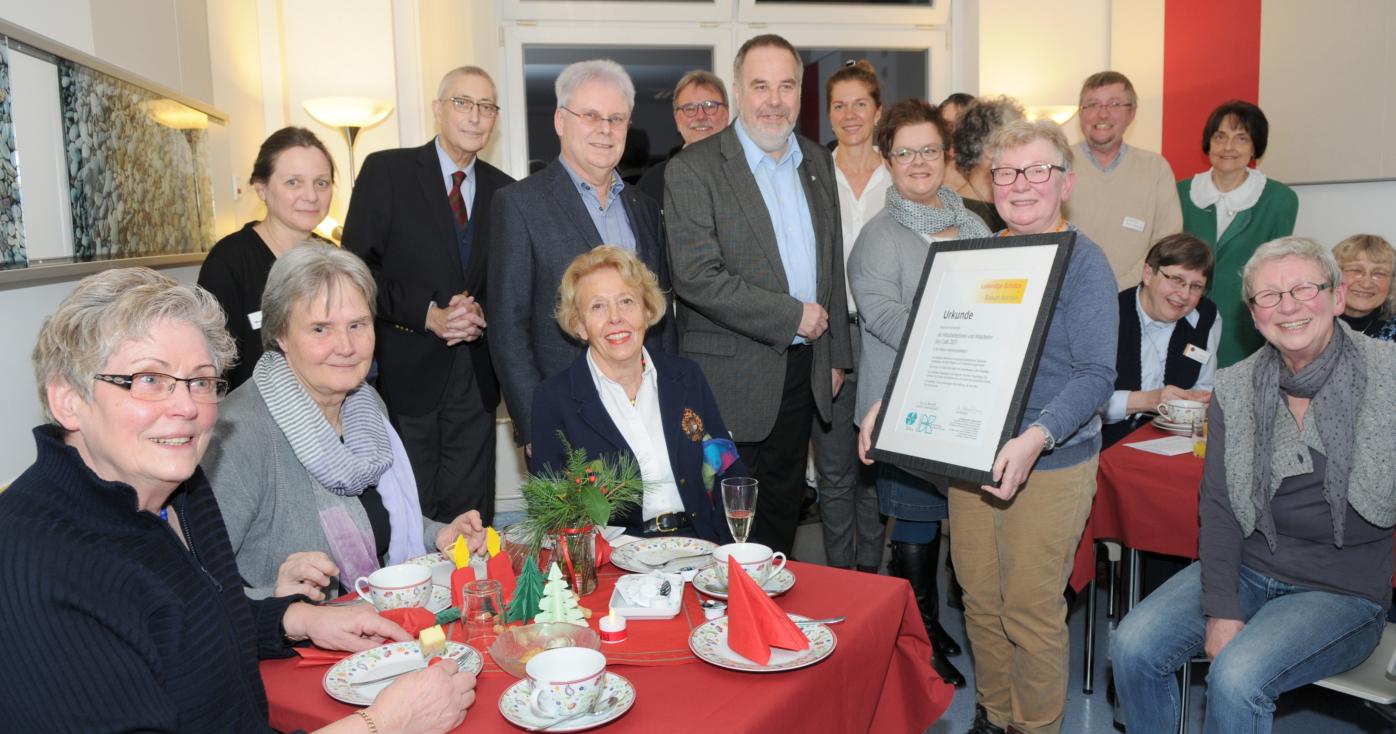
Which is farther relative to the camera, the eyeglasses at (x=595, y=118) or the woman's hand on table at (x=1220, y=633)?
the eyeglasses at (x=595, y=118)

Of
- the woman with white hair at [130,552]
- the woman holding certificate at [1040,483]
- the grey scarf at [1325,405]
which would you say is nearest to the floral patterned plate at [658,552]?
the woman with white hair at [130,552]

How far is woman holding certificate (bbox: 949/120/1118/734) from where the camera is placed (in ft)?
7.95

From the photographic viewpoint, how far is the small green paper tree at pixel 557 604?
5.59ft

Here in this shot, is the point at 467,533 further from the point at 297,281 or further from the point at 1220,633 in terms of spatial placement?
the point at 1220,633

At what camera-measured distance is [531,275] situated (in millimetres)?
3127

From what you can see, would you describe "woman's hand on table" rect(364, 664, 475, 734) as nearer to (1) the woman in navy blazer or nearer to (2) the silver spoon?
(2) the silver spoon

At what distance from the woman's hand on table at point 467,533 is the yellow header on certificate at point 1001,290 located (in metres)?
1.37

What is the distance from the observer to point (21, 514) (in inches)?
47.0

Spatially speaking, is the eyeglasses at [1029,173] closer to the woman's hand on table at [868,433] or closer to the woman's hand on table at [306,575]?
the woman's hand on table at [868,433]

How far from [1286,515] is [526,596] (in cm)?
187

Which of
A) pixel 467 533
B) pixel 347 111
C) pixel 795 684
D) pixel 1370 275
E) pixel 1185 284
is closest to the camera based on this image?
pixel 795 684

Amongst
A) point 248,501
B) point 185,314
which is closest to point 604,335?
point 248,501

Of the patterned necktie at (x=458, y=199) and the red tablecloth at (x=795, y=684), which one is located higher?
the patterned necktie at (x=458, y=199)

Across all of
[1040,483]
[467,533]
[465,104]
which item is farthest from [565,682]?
[465,104]
